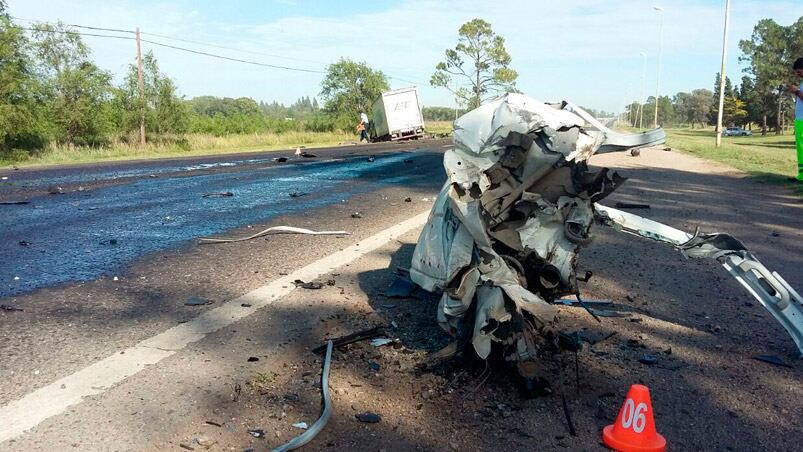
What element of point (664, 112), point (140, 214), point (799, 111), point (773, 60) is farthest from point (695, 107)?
point (140, 214)

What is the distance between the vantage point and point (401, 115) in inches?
1706

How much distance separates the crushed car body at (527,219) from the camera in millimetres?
3641

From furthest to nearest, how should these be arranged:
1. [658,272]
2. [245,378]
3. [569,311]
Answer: [658,272] → [569,311] → [245,378]

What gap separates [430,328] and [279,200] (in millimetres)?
6728

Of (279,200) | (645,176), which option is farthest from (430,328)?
(645,176)

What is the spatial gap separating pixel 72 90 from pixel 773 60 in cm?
7997

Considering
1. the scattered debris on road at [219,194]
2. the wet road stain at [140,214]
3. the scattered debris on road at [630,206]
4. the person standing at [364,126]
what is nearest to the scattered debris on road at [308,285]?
the wet road stain at [140,214]

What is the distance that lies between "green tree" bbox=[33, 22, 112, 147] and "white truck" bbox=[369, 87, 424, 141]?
1736 centimetres

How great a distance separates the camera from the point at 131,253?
623 centimetres

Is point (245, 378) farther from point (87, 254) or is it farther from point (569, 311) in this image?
point (87, 254)

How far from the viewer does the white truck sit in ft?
141

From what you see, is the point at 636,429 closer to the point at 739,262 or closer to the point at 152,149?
the point at 739,262

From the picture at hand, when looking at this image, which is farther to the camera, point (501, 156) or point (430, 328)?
point (430, 328)

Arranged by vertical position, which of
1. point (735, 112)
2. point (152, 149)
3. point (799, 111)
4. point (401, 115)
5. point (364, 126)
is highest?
point (735, 112)
